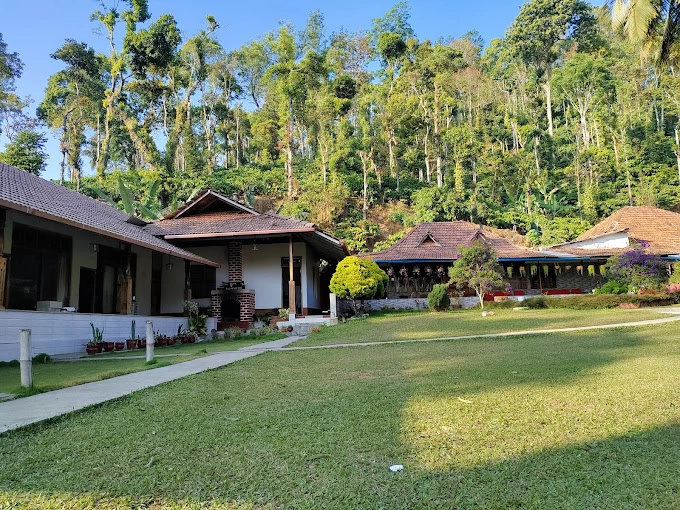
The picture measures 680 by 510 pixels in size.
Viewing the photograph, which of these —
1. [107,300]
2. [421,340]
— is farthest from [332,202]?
[421,340]

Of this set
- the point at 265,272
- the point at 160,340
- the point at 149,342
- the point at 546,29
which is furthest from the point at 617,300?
the point at 546,29

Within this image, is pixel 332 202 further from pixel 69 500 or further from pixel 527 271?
pixel 69 500

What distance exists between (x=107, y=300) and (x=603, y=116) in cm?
4547

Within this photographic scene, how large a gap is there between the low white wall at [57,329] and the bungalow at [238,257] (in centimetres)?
411

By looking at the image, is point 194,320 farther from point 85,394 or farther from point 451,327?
point 85,394

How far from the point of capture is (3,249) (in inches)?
392

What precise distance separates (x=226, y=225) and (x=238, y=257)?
1433 millimetres

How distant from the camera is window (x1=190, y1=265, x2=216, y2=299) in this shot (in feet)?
60.8

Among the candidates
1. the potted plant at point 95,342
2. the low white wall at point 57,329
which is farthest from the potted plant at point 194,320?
the potted plant at point 95,342

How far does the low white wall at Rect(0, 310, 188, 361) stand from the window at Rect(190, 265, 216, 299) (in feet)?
15.3

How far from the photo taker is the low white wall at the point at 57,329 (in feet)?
29.2

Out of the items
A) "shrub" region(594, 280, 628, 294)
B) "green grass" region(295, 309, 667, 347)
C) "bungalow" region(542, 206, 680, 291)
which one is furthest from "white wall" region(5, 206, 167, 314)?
"bungalow" region(542, 206, 680, 291)

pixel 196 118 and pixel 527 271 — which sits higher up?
pixel 196 118

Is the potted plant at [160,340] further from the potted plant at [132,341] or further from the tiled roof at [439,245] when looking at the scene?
the tiled roof at [439,245]
